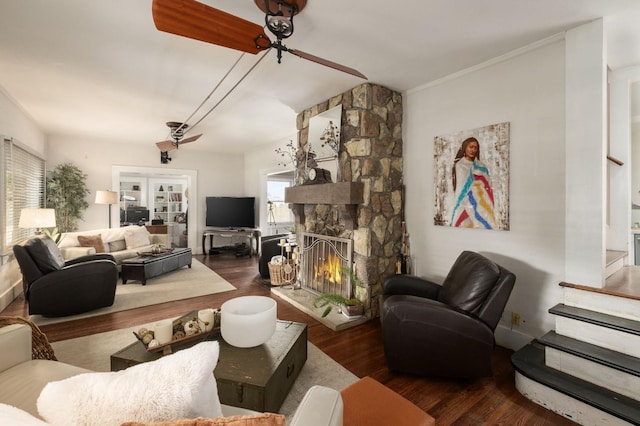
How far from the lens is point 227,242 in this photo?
777 cm

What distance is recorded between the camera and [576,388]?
1799 mm

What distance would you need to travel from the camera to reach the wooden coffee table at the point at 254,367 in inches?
61.5

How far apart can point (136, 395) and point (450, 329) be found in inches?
75.1

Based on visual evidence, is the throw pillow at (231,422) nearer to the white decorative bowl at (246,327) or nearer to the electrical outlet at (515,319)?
the white decorative bowl at (246,327)

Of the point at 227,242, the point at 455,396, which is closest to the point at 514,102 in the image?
the point at 455,396

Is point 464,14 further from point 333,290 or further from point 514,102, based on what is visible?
point 333,290

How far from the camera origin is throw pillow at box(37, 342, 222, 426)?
2.36 ft

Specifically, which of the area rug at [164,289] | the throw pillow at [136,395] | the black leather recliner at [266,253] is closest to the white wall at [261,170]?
the black leather recliner at [266,253]

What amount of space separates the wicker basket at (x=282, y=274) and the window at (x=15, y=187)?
336 centimetres

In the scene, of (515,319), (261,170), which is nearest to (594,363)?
(515,319)

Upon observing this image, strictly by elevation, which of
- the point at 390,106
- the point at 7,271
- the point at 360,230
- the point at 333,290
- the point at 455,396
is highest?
the point at 390,106

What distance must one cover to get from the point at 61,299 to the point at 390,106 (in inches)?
170

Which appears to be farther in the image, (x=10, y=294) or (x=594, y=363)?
(x=10, y=294)

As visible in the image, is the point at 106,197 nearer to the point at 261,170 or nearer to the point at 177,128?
the point at 177,128
